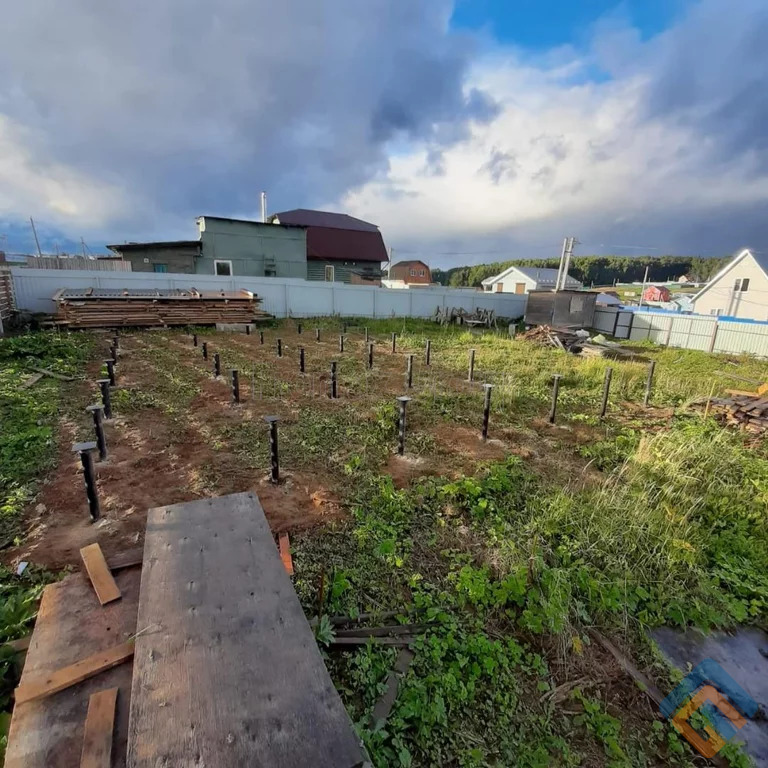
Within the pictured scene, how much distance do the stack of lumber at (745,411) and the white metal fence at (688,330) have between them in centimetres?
987

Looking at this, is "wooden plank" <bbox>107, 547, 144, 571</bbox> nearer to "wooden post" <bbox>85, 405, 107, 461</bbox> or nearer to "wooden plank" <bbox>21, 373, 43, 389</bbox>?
"wooden post" <bbox>85, 405, 107, 461</bbox>

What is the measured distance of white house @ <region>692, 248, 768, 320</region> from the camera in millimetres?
27750

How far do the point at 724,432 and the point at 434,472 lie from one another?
16.6 ft

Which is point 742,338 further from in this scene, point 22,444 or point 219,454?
point 22,444

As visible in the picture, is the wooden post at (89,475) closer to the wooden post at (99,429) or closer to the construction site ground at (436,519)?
the construction site ground at (436,519)

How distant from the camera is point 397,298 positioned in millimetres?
20500

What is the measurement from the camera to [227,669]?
1.63 metres

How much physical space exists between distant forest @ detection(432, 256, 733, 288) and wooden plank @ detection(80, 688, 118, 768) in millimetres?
82737

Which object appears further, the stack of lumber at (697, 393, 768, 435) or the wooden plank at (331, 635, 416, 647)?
the stack of lumber at (697, 393, 768, 435)

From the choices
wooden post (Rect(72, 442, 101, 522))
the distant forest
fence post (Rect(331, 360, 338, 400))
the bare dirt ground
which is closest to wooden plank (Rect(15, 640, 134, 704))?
the bare dirt ground

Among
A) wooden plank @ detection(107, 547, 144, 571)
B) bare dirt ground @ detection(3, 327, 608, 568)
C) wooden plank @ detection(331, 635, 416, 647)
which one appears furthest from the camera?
bare dirt ground @ detection(3, 327, 608, 568)

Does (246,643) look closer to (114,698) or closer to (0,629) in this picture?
(114,698)

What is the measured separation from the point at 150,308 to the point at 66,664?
1473 cm

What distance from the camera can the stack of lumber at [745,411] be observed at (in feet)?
22.0
